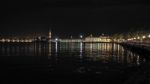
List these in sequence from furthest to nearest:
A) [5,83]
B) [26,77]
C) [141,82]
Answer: [26,77] < [5,83] < [141,82]

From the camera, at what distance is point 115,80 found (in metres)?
30.6

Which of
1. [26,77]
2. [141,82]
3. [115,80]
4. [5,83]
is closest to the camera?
[141,82]

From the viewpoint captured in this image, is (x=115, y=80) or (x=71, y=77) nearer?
(x=115, y=80)

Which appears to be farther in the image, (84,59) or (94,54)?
(94,54)

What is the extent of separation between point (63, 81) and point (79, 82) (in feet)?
5.40

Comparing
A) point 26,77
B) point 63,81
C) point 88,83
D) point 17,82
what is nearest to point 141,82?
point 88,83

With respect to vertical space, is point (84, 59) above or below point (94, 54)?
below

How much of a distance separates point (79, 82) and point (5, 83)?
22.3 ft

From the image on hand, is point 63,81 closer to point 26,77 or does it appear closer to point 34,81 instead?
point 34,81

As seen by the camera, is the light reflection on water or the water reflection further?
the water reflection

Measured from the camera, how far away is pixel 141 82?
21031mm

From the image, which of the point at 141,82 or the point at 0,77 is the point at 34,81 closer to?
the point at 0,77

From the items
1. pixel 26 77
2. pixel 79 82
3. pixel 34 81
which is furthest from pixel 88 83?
pixel 26 77

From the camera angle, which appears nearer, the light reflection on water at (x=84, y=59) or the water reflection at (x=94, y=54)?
the light reflection on water at (x=84, y=59)
